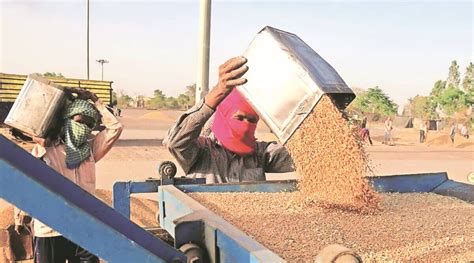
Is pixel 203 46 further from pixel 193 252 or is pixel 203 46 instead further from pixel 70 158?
pixel 193 252

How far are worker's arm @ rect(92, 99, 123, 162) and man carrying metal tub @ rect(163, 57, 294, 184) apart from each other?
0.45 metres

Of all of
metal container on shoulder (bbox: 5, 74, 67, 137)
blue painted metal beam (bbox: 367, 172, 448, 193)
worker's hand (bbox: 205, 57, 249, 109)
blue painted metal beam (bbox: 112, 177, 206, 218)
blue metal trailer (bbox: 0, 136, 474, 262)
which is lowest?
blue painted metal beam (bbox: 112, 177, 206, 218)

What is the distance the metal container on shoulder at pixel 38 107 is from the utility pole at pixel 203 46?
2.19 metres

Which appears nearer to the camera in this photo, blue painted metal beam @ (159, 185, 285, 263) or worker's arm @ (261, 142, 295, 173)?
blue painted metal beam @ (159, 185, 285, 263)

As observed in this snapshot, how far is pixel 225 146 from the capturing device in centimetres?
342

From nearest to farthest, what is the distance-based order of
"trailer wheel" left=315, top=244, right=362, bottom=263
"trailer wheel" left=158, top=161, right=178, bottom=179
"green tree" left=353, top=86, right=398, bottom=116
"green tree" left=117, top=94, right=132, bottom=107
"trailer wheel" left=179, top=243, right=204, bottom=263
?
"trailer wheel" left=315, top=244, right=362, bottom=263 < "trailer wheel" left=179, top=243, right=204, bottom=263 < "trailer wheel" left=158, top=161, right=178, bottom=179 < "green tree" left=353, top=86, right=398, bottom=116 < "green tree" left=117, top=94, right=132, bottom=107

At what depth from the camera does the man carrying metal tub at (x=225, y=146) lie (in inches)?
122

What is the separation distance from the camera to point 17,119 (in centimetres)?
306

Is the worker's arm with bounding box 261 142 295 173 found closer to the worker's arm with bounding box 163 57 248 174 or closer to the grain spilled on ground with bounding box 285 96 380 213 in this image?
the worker's arm with bounding box 163 57 248 174

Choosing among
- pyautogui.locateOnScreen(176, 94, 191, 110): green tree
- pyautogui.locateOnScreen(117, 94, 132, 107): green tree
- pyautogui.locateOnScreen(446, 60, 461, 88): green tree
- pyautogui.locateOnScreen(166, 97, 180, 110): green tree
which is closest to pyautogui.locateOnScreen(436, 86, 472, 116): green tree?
pyautogui.locateOnScreen(446, 60, 461, 88): green tree

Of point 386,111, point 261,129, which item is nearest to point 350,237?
point 261,129

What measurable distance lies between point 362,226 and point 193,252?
0.85 meters

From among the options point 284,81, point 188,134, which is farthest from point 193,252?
point 188,134

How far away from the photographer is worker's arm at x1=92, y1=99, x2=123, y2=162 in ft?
11.3
